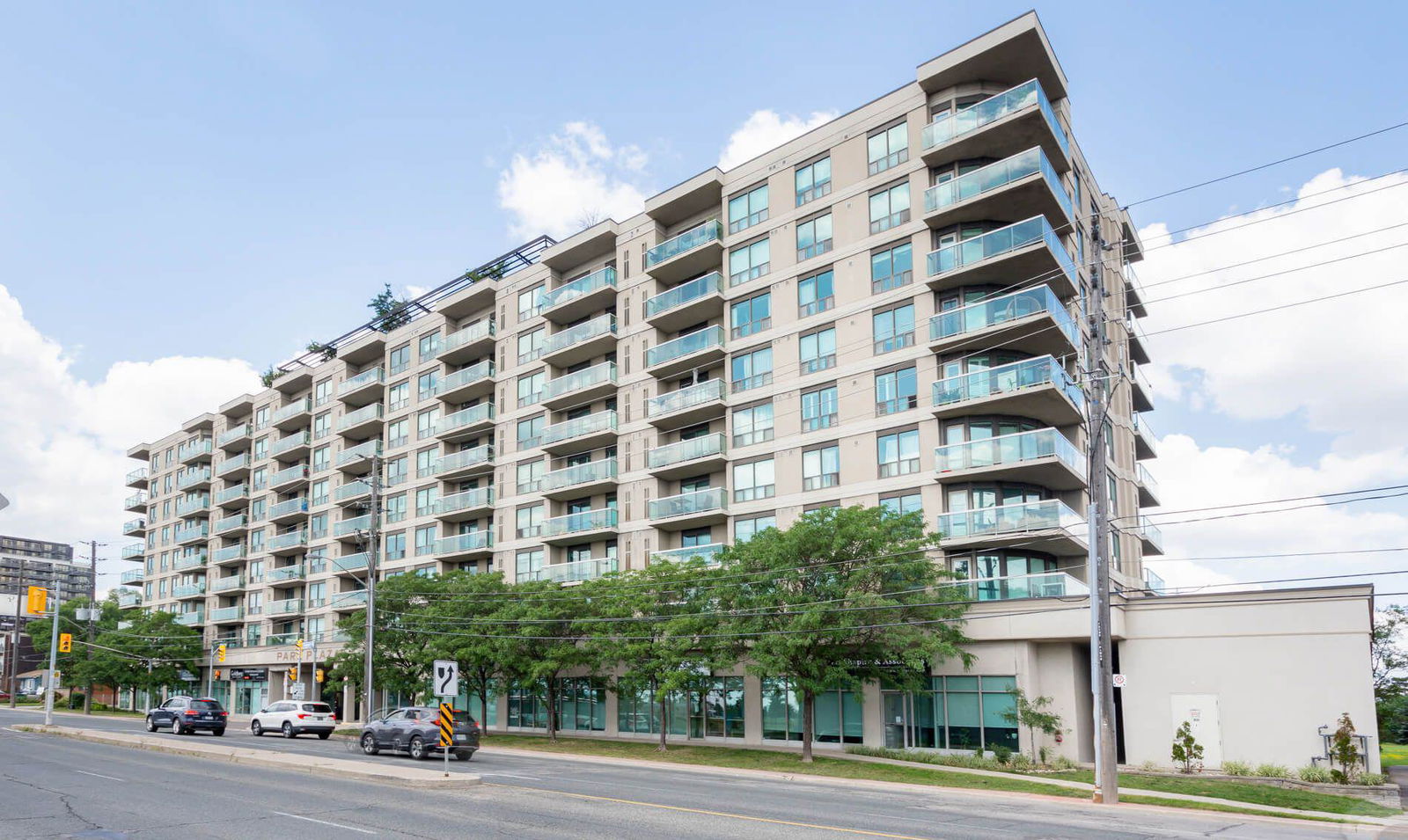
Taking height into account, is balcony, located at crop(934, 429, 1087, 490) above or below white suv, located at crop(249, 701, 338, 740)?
above

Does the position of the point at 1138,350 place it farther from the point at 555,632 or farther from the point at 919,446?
the point at 555,632

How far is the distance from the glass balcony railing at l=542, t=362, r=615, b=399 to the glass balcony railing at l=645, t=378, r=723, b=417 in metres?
3.77

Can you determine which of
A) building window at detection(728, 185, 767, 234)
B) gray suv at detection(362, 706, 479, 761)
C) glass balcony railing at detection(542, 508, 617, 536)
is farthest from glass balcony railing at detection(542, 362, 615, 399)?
gray suv at detection(362, 706, 479, 761)

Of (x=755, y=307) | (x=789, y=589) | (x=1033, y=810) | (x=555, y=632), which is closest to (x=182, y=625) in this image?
(x=555, y=632)

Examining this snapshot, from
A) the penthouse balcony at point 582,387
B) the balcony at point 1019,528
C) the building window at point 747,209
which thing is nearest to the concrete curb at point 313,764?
the balcony at point 1019,528

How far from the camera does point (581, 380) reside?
52.9 meters

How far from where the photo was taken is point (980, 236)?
36.9m

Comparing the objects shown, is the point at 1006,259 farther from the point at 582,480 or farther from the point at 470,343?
the point at 470,343

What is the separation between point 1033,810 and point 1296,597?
15.2 metres

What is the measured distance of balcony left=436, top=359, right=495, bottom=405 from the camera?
60.0m

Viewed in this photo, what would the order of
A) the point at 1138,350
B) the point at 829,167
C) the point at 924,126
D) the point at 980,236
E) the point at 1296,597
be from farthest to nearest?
the point at 1138,350 → the point at 829,167 → the point at 924,126 → the point at 980,236 → the point at 1296,597

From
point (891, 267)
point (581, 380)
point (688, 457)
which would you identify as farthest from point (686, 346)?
point (891, 267)

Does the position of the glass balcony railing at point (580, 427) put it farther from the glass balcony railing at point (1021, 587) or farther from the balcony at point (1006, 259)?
the glass balcony railing at point (1021, 587)

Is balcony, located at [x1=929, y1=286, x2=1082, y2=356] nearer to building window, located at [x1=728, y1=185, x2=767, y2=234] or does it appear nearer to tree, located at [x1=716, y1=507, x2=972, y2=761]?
tree, located at [x1=716, y1=507, x2=972, y2=761]
